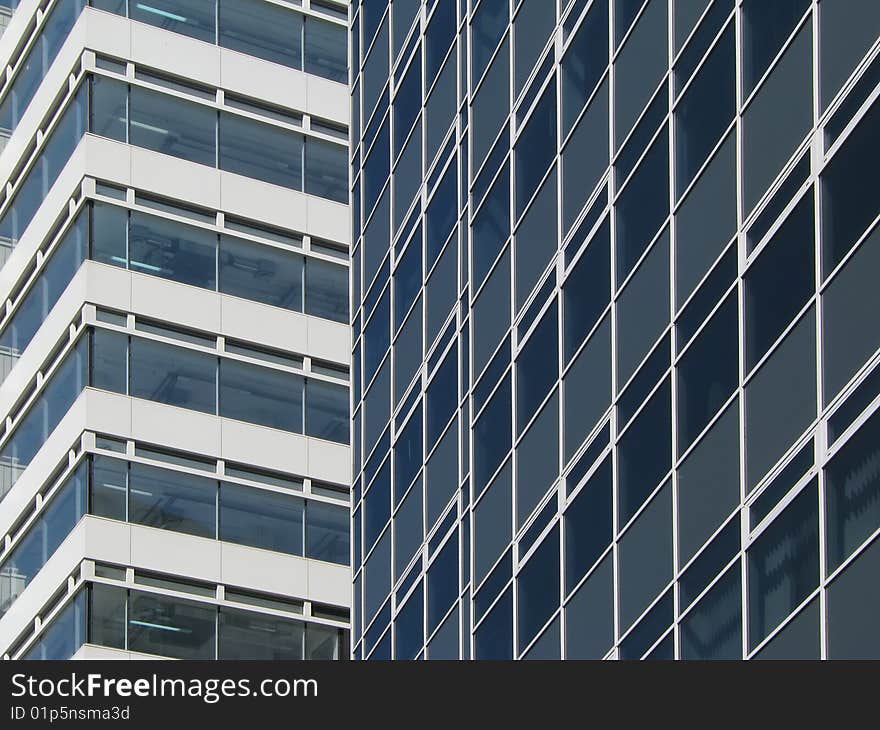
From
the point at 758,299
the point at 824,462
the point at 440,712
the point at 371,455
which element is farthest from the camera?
the point at 371,455

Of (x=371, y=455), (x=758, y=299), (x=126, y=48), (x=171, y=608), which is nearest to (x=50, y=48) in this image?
(x=126, y=48)

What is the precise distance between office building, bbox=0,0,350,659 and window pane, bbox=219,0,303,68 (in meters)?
0.05

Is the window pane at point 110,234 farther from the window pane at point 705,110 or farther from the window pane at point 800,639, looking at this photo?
the window pane at point 800,639

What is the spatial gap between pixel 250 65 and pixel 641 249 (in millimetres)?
28715

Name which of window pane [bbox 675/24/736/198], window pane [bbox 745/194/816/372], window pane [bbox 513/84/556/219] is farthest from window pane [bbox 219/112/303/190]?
window pane [bbox 745/194/816/372]

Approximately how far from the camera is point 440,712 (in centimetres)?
2022

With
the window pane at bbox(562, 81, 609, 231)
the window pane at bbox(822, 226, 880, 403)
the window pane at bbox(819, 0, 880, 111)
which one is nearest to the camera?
the window pane at bbox(822, 226, 880, 403)

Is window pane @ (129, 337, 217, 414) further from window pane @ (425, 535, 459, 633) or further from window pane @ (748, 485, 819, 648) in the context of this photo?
window pane @ (748, 485, 819, 648)

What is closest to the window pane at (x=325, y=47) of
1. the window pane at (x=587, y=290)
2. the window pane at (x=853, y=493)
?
the window pane at (x=587, y=290)

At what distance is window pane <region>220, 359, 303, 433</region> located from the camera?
52.3m

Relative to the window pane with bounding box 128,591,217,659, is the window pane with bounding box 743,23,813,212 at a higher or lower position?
lower

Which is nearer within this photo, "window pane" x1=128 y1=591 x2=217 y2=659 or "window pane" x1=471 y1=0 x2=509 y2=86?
"window pane" x1=471 y1=0 x2=509 y2=86

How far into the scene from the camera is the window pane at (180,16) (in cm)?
5341

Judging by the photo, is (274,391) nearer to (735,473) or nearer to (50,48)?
(50,48)
